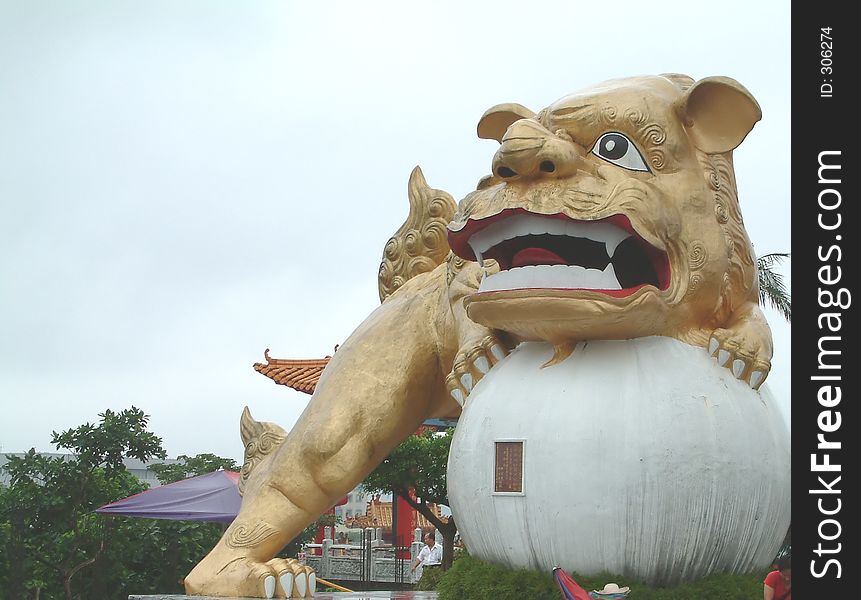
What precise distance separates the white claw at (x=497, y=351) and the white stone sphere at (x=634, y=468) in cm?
Answer: 40

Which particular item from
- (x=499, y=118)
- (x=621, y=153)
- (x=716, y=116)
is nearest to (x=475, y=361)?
(x=621, y=153)

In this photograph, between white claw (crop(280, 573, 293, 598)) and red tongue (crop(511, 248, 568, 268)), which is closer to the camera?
red tongue (crop(511, 248, 568, 268))

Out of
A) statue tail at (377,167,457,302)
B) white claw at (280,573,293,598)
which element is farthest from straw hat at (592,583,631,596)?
statue tail at (377,167,457,302)

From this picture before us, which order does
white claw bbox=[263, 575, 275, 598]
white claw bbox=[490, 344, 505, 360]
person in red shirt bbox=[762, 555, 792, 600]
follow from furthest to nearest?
white claw bbox=[263, 575, 275, 598] → white claw bbox=[490, 344, 505, 360] → person in red shirt bbox=[762, 555, 792, 600]

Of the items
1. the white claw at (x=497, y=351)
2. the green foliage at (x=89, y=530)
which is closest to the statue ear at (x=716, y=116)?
the white claw at (x=497, y=351)

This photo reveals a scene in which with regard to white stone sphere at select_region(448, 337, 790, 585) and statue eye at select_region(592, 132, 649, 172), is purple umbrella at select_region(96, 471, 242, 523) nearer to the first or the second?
white stone sphere at select_region(448, 337, 790, 585)

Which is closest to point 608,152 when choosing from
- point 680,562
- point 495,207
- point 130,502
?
point 495,207

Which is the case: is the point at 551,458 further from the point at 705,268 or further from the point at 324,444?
the point at 324,444

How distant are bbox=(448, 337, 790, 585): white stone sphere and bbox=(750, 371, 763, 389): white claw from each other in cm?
6

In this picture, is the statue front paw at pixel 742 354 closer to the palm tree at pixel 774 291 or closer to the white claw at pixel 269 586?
the white claw at pixel 269 586

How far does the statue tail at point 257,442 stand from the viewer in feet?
23.8

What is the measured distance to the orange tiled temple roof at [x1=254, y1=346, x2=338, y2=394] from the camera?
12.7 metres
